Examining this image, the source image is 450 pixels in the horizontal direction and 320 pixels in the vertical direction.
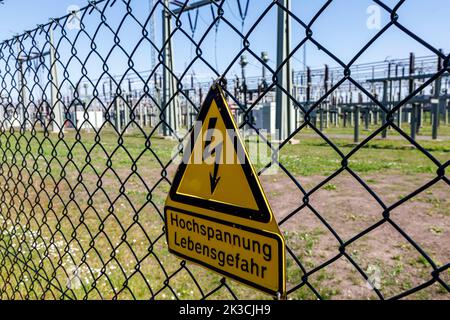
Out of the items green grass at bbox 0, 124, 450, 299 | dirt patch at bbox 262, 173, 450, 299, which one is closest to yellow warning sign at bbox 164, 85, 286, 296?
green grass at bbox 0, 124, 450, 299

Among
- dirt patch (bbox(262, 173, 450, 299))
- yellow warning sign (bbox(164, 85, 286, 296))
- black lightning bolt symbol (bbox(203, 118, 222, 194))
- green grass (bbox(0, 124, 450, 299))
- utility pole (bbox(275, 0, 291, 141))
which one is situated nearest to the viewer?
yellow warning sign (bbox(164, 85, 286, 296))

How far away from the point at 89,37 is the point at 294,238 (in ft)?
9.15

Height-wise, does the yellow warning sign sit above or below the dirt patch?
above

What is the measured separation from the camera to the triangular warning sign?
3.48 ft

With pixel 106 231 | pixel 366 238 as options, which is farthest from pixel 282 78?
pixel 106 231

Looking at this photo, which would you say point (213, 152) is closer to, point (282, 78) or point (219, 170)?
point (219, 170)

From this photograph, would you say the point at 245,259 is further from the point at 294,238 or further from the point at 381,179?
the point at 381,179

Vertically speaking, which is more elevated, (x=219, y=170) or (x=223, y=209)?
(x=219, y=170)

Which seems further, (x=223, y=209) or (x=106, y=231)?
(x=106, y=231)

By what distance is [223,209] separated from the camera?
3.74 feet

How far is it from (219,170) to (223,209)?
13 cm

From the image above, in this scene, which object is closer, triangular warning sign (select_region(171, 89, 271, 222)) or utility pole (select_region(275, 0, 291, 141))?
triangular warning sign (select_region(171, 89, 271, 222))

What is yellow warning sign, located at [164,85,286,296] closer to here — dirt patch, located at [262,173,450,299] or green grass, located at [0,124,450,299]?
green grass, located at [0,124,450,299]
